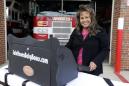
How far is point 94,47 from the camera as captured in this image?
293 centimetres

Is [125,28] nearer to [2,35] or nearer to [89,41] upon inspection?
[2,35]

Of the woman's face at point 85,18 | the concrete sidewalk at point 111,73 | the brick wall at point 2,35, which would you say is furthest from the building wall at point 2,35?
the woman's face at point 85,18

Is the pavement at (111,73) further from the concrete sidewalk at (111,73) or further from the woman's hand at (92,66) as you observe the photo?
the woman's hand at (92,66)

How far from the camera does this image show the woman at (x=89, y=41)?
2869mm

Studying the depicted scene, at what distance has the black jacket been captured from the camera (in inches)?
114

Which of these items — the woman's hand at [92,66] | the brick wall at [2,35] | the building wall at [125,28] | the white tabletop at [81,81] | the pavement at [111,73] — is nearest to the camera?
Result: the white tabletop at [81,81]

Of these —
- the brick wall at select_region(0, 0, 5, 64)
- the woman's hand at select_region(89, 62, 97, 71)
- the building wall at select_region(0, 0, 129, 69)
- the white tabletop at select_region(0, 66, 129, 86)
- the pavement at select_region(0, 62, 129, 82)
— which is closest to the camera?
the white tabletop at select_region(0, 66, 129, 86)

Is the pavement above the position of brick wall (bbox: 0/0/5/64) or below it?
below

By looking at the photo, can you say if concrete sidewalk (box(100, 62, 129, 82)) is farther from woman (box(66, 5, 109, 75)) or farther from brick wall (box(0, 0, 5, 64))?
woman (box(66, 5, 109, 75))

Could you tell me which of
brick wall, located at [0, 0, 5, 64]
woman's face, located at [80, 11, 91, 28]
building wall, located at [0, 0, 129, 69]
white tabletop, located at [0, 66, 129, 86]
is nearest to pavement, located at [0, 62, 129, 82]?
building wall, located at [0, 0, 129, 69]

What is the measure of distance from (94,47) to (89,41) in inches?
3.5

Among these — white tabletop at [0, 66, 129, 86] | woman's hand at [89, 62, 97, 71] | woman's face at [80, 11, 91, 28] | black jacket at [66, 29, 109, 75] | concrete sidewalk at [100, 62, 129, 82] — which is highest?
woman's face at [80, 11, 91, 28]

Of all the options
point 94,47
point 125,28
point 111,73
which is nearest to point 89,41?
point 94,47

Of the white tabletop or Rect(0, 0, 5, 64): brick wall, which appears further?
Rect(0, 0, 5, 64): brick wall
